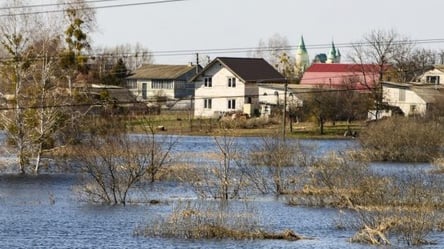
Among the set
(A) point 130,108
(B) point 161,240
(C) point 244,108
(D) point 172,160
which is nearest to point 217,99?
(C) point 244,108

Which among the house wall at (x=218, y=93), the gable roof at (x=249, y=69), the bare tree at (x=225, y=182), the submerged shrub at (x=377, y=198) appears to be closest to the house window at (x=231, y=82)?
the house wall at (x=218, y=93)

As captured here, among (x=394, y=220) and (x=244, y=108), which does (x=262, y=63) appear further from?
(x=394, y=220)

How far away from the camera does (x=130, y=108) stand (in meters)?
84.4

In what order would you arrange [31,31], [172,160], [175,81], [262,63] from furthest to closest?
1. [175,81]
2. [262,63]
3. [31,31]
4. [172,160]

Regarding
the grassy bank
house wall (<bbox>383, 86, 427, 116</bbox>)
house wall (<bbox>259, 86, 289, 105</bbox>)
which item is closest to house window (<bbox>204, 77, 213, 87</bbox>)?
house wall (<bbox>259, 86, 289, 105</bbox>)

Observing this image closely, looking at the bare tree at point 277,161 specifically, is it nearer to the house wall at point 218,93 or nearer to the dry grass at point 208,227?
the dry grass at point 208,227

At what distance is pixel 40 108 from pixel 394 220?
26.8 metres

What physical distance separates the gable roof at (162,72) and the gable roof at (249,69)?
1592 cm

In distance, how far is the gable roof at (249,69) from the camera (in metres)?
94.9

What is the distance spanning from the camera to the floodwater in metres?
30.7

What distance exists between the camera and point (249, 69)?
9838 cm

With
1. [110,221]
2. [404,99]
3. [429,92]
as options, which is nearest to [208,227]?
[110,221]

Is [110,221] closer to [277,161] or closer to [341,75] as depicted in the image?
[277,161]

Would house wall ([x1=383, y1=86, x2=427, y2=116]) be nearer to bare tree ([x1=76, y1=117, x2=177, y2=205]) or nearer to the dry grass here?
bare tree ([x1=76, y1=117, x2=177, y2=205])
